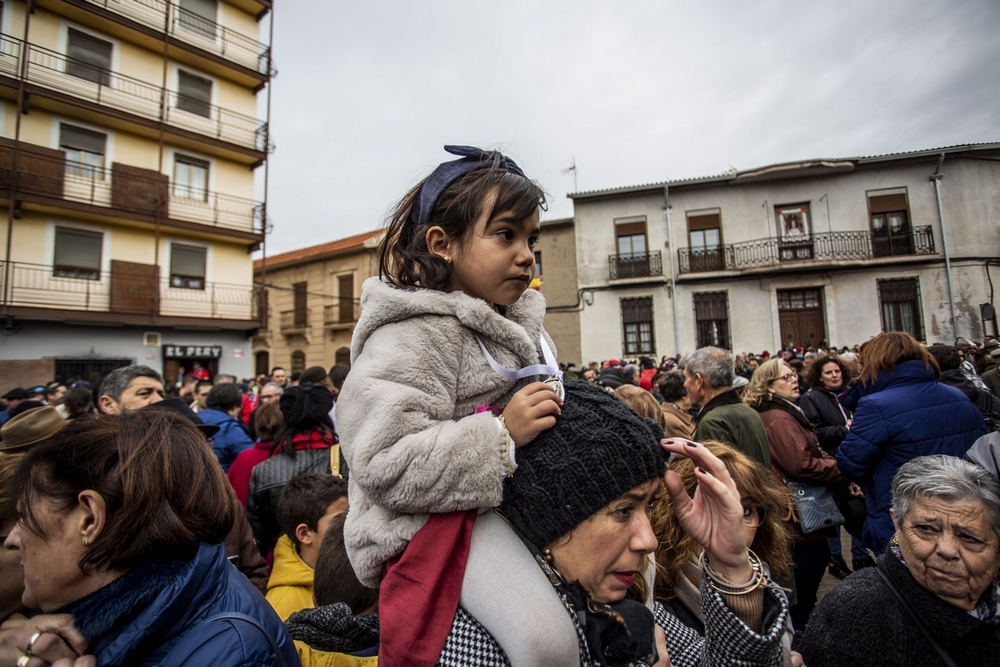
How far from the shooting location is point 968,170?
1955cm

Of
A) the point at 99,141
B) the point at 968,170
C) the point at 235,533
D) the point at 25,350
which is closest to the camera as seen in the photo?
the point at 235,533

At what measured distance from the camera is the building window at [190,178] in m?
17.2

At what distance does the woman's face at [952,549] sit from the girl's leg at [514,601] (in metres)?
1.79

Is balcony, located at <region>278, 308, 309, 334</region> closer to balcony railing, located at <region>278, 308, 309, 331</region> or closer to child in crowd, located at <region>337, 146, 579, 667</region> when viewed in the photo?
balcony railing, located at <region>278, 308, 309, 331</region>

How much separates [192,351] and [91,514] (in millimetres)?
17839

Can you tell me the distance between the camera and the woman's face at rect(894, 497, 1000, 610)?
78.3 inches

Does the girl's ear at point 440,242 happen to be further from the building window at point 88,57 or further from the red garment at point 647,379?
the building window at point 88,57

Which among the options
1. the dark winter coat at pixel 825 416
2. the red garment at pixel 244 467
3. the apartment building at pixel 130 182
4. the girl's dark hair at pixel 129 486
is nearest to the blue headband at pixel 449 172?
the girl's dark hair at pixel 129 486

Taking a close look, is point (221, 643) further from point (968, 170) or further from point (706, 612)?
point (968, 170)

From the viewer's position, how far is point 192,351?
16.9 meters

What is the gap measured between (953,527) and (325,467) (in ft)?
11.1

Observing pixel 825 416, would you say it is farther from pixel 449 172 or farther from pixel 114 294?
pixel 114 294

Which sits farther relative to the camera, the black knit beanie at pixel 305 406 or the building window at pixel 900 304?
the building window at pixel 900 304

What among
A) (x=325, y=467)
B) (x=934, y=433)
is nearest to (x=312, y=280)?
(x=325, y=467)
